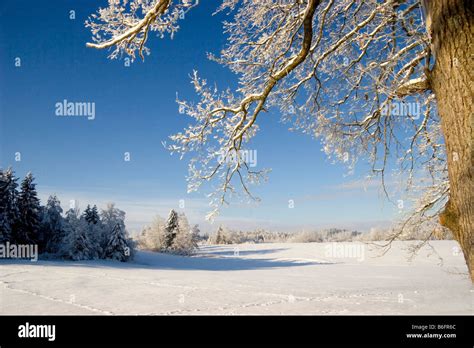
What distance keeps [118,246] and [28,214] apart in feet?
20.8

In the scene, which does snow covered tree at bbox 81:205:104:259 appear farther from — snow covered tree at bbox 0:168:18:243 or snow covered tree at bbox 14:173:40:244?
snow covered tree at bbox 0:168:18:243

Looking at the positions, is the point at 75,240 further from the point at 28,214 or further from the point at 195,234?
the point at 195,234

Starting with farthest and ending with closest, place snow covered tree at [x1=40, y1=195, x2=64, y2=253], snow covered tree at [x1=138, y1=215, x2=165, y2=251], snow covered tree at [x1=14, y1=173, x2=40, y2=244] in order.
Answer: snow covered tree at [x1=138, y1=215, x2=165, y2=251] → snow covered tree at [x1=40, y1=195, x2=64, y2=253] → snow covered tree at [x1=14, y1=173, x2=40, y2=244]

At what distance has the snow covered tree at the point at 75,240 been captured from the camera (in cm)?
2293

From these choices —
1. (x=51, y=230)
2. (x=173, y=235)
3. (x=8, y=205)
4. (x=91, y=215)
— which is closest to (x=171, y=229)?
(x=173, y=235)

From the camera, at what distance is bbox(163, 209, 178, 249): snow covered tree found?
37969mm

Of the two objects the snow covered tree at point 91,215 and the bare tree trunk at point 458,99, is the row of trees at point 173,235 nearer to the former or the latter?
the snow covered tree at point 91,215

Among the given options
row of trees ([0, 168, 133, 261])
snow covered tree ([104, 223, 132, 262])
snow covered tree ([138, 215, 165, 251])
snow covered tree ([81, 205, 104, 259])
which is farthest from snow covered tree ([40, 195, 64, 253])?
snow covered tree ([138, 215, 165, 251])

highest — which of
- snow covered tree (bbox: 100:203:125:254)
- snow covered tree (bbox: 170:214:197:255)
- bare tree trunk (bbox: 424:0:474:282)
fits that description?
bare tree trunk (bbox: 424:0:474:282)

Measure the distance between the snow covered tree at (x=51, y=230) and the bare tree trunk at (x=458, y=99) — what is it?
27745 mm

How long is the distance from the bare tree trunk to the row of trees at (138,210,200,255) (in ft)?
118

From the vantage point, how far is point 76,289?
8.36 m
